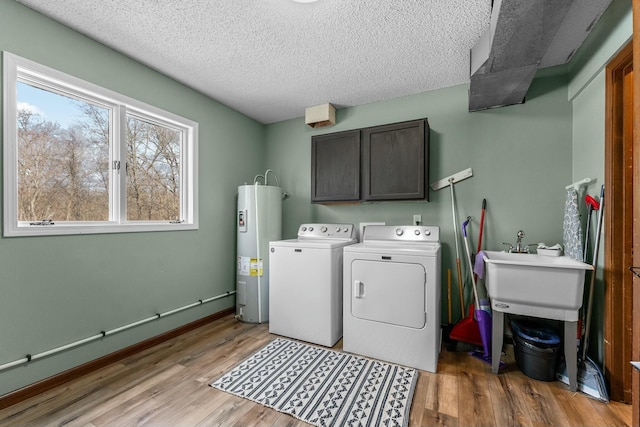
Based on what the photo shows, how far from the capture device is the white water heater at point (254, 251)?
301cm

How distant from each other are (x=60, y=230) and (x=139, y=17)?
5.06 ft

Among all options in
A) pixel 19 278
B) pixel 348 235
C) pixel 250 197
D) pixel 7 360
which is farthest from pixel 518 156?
pixel 7 360

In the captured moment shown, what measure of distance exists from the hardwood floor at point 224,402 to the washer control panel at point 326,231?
1465mm

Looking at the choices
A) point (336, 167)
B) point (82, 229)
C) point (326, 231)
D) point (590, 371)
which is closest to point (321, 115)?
point (336, 167)

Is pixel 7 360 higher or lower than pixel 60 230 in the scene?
lower

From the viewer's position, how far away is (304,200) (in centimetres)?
351

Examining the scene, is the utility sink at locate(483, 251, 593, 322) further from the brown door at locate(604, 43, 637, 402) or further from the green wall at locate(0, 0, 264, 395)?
the green wall at locate(0, 0, 264, 395)

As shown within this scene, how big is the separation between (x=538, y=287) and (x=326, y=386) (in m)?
1.58

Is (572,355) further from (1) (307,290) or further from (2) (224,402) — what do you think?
(2) (224,402)

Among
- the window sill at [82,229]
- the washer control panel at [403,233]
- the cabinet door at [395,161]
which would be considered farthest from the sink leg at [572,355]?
the window sill at [82,229]

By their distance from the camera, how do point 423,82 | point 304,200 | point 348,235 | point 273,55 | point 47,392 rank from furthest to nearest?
1. point 304,200
2. point 348,235
3. point 423,82
4. point 273,55
5. point 47,392

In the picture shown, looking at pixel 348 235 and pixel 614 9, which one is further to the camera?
pixel 348 235

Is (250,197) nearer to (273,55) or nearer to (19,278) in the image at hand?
(273,55)

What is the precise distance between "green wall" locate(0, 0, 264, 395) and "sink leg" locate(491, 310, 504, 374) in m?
2.70
